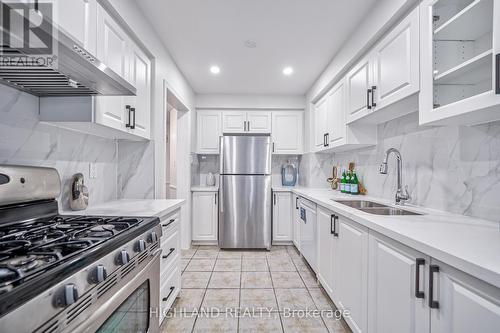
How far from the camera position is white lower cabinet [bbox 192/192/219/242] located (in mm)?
3631

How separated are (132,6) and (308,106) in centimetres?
265

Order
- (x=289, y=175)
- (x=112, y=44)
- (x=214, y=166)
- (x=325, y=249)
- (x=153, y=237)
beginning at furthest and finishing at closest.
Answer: (x=214, y=166) < (x=289, y=175) < (x=325, y=249) < (x=112, y=44) < (x=153, y=237)

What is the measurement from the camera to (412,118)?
6.25ft

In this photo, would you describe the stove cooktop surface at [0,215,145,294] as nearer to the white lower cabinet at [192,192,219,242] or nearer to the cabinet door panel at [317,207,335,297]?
the cabinet door panel at [317,207,335,297]

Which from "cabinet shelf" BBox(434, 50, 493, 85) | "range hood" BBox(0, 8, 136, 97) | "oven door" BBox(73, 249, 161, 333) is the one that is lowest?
"oven door" BBox(73, 249, 161, 333)

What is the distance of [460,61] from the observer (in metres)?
1.24

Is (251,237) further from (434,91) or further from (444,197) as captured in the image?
(434,91)

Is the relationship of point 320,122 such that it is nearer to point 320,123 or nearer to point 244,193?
point 320,123

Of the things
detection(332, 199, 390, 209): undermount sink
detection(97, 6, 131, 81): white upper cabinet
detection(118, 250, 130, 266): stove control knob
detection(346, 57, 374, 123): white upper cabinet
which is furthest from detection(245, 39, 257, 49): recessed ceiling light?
detection(118, 250, 130, 266): stove control knob

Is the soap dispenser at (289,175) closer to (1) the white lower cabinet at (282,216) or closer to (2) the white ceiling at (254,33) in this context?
(1) the white lower cabinet at (282,216)

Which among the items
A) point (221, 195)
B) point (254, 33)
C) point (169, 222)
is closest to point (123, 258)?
point (169, 222)

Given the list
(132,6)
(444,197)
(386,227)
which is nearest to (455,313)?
(386,227)

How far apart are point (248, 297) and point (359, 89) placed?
84.7 inches

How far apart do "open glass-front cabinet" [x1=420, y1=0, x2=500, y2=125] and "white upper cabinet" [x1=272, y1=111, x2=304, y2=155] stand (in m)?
2.55
